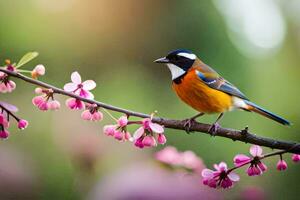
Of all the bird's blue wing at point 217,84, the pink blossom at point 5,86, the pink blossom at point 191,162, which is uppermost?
the bird's blue wing at point 217,84

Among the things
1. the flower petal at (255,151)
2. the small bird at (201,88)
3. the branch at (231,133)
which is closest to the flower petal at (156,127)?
the branch at (231,133)

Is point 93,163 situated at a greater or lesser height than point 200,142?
lesser

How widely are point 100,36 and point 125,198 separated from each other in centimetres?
628

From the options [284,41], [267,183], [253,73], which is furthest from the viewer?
[284,41]

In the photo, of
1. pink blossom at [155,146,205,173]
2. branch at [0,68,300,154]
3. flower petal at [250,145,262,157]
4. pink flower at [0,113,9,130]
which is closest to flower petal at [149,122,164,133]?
branch at [0,68,300,154]

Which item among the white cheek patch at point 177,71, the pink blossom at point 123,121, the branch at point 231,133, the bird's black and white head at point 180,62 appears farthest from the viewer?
the white cheek patch at point 177,71

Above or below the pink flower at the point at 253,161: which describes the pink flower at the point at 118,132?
above

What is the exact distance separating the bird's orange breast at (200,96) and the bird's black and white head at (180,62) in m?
0.03

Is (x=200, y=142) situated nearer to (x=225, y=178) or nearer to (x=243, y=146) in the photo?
(x=243, y=146)

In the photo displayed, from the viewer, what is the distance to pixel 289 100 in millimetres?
6531

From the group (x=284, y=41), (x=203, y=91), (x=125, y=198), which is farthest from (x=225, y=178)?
(x=284, y=41)

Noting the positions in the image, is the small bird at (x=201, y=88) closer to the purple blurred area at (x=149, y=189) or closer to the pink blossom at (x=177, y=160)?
the pink blossom at (x=177, y=160)

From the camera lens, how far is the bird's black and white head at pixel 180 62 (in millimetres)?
1972

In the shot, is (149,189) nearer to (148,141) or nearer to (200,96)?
(148,141)
